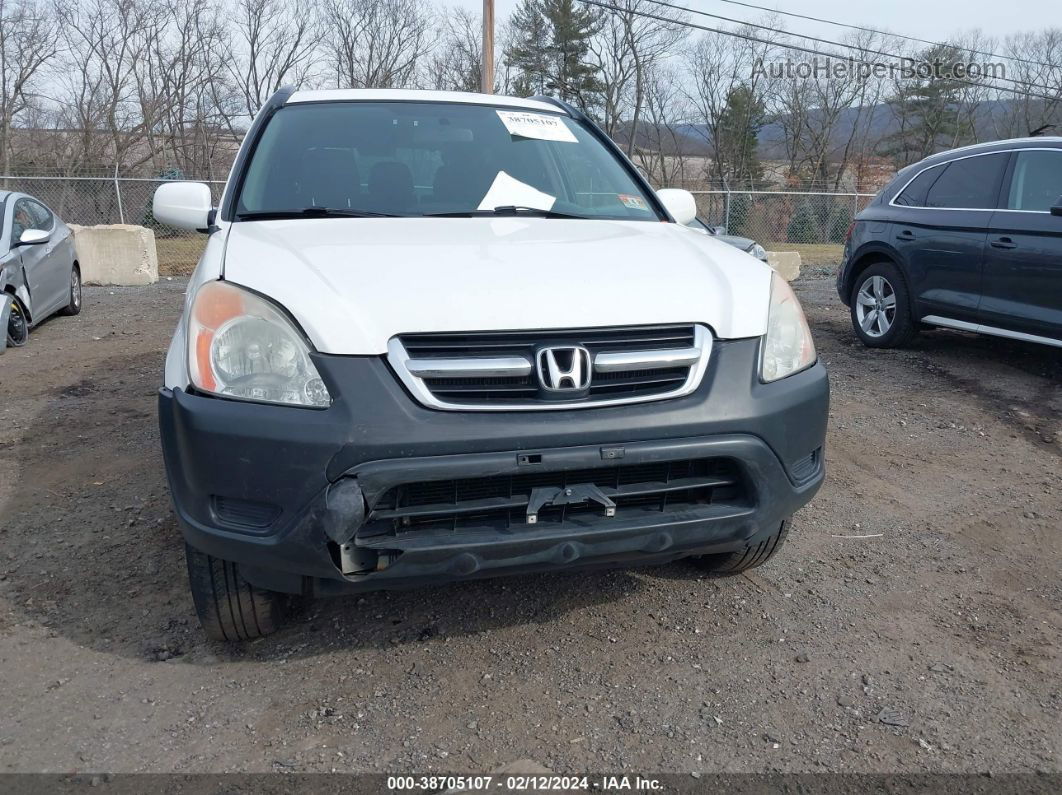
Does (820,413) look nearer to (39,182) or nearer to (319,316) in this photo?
(319,316)

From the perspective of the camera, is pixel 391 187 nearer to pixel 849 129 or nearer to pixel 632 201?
pixel 632 201

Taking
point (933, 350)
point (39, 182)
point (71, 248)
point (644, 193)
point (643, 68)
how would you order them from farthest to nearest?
point (643, 68) < point (39, 182) < point (71, 248) < point (933, 350) < point (644, 193)

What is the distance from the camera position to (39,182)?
18.3 meters

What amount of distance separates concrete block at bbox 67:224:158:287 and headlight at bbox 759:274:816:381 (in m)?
12.1

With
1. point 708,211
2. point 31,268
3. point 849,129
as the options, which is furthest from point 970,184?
point 849,129

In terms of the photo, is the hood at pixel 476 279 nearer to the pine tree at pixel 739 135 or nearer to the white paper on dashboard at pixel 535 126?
the white paper on dashboard at pixel 535 126

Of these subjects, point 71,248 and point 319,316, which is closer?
point 319,316

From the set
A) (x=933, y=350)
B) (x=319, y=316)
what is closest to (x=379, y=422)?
(x=319, y=316)

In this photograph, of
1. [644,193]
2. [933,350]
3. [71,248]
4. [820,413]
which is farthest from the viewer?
[71,248]

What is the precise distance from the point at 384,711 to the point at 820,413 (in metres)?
1.56

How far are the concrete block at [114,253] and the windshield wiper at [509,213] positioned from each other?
36.5 ft

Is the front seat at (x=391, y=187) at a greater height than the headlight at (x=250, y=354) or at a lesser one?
greater

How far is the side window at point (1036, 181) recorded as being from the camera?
19.3 ft

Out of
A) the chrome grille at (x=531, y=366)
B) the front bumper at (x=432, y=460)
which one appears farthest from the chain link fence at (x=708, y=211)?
the chrome grille at (x=531, y=366)
